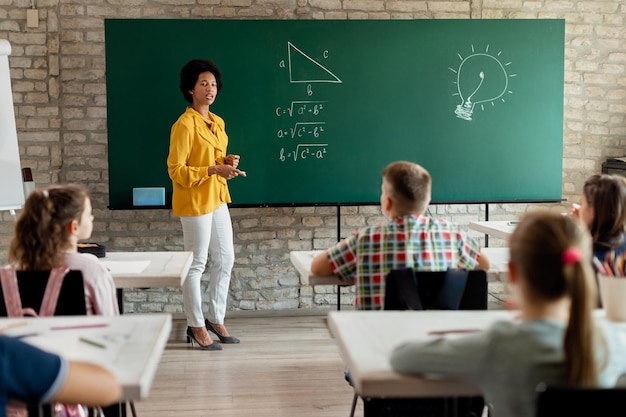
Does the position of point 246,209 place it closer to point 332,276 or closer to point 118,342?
point 332,276

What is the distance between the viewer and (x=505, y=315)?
227 centimetres

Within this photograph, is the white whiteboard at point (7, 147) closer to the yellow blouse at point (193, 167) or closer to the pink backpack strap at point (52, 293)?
the yellow blouse at point (193, 167)

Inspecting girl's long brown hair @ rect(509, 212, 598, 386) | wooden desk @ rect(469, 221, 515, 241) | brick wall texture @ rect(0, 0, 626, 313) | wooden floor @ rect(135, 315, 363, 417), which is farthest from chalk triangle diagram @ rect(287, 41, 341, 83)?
girl's long brown hair @ rect(509, 212, 598, 386)

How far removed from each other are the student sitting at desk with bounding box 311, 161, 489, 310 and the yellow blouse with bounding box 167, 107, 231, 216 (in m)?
2.06

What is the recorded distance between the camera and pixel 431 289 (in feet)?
8.54

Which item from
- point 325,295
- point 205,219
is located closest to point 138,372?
Answer: point 205,219

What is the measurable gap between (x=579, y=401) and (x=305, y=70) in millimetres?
4443

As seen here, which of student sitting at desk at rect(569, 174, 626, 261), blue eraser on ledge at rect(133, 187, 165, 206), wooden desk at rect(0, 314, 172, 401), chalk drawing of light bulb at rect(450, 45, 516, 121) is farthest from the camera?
chalk drawing of light bulb at rect(450, 45, 516, 121)

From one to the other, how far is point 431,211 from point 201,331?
207 cm

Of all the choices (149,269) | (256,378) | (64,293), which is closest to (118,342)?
(64,293)

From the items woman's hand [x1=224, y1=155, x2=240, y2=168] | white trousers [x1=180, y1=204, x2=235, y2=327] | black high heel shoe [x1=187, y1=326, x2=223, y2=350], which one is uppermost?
woman's hand [x1=224, y1=155, x2=240, y2=168]

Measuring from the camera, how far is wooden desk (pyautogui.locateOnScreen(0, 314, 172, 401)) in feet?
5.38

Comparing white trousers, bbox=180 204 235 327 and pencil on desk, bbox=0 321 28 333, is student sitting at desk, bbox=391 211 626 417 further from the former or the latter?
white trousers, bbox=180 204 235 327

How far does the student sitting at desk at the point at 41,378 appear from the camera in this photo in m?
1.41
